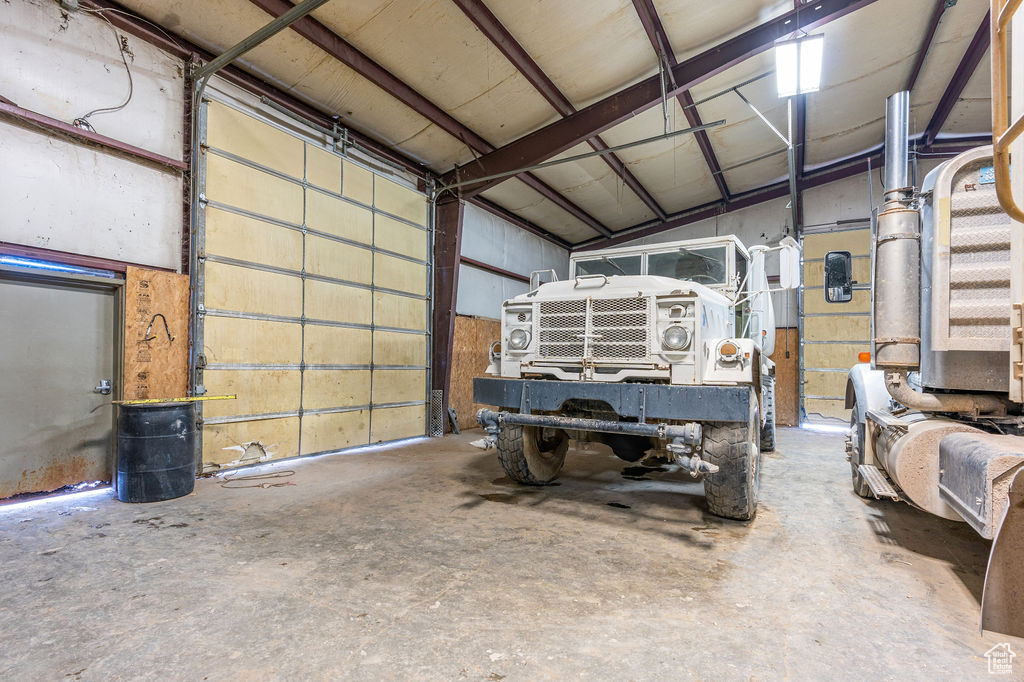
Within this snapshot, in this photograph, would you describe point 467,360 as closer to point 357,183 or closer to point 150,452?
point 357,183

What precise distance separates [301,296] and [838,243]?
11565 millimetres

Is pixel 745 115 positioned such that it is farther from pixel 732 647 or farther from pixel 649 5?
pixel 732 647

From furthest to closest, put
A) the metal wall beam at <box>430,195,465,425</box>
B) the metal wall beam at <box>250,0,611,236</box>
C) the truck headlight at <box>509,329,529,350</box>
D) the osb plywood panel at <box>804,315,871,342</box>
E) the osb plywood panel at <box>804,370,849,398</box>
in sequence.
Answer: the osb plywood panel at <box>804,370,849,398</box> < the osb plywood panel at <box>804,315,871,342</box> < the metal wall beam at <box>430,195,465,425</box> < the metal wall beam at <box>250,0,611,236</box> < the truck headlight at <box>509,329,529,350</box>

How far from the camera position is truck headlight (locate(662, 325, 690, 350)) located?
3.85 m

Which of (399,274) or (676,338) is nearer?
(676,338)

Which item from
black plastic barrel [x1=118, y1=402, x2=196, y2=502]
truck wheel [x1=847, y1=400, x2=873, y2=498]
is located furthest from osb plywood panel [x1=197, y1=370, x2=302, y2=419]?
truck wheel [x1=847, y1=400, x2=873, y2=498]

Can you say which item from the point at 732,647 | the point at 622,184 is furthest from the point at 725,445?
the point at 622,184

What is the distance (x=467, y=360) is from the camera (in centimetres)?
991

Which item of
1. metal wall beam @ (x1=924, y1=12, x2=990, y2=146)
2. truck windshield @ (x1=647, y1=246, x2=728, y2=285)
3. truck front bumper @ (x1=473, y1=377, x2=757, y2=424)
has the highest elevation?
metal wall beam @ (x1=924, y1=12, x2=990, y2=146)

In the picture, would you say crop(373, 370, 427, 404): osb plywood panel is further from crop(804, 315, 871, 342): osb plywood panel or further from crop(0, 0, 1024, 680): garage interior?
crop(804, 315, 871, 342): osb plywood panel

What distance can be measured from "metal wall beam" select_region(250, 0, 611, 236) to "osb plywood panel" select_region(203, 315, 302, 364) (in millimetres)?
3467

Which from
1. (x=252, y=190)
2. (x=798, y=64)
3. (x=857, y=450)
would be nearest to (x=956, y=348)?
(x=857, y=450)

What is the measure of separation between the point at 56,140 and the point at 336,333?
3.66m

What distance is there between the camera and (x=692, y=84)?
6.76 meters
